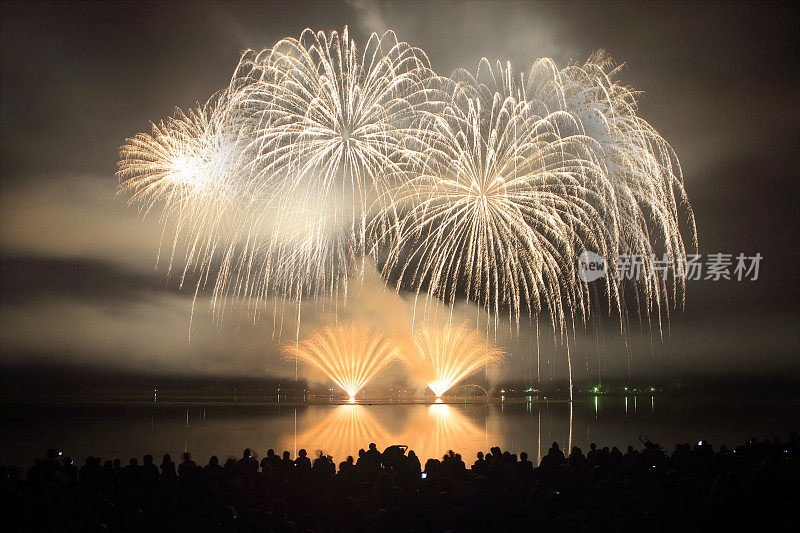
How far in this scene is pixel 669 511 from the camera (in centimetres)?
978

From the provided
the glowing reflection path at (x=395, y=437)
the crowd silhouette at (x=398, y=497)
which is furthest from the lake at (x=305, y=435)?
the crowd silhouette at (x=398, y=497)

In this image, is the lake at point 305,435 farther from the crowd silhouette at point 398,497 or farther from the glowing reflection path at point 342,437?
the crowd silhouette at point 398,497

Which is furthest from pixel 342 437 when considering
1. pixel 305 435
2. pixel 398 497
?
pixel 398 497

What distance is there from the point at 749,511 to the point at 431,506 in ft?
16.3

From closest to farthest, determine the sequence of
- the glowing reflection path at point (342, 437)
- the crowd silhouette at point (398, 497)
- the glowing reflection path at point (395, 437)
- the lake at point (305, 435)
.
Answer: the crowd silhouette at point (398, 497)
the glowing reflection path at point (395, 437)
the glowing reflection path at point (342, 437)
the lake at point (305, 435)

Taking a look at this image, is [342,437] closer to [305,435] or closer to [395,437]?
[305,435]

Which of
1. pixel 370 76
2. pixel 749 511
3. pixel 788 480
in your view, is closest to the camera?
pixel 749 511

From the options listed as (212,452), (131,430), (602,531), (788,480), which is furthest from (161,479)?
(131,430)

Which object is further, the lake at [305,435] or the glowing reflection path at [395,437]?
the lake at [305,435]

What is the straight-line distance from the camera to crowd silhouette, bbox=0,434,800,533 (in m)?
9.34

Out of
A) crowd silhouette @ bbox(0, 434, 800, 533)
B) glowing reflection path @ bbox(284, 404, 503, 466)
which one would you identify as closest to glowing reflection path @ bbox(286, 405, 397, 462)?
glowing reflection path @ bbox(284, 404, 503, 466)

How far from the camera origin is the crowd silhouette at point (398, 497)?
934 centimetres

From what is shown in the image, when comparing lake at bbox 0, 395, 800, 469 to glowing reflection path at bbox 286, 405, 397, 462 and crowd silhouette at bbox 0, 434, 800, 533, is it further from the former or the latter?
crowd silhouette at bbox 0, 434, 800, 533

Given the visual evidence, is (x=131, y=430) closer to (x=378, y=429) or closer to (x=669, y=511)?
(x=378, y=429)
